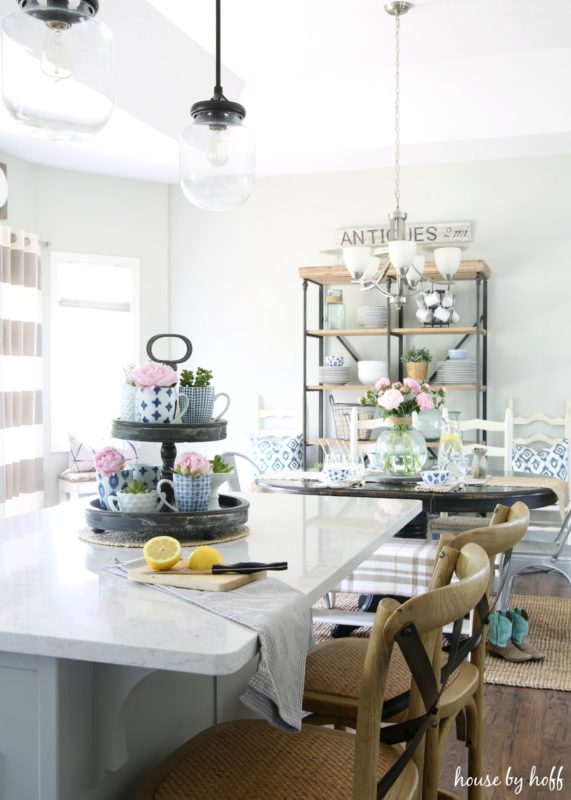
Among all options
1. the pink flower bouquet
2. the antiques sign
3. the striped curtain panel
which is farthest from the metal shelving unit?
the striped curtain panel

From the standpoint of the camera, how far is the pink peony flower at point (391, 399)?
379 centimetres

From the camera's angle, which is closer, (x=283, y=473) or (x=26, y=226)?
(x=283, y=473)

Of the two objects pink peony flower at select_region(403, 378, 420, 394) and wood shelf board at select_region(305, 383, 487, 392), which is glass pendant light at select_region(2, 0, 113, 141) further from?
wood shelf board at select_region(305, 383, 487, 392)

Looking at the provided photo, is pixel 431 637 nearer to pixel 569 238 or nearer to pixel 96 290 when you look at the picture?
pixel 569 238

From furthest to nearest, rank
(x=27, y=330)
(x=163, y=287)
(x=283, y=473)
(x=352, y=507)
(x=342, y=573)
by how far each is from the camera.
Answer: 1. (x=163, y=287)
2. (x=27, y=330)
3. (x=283, y=473)
4. (x=352, y=507)
5. (x=342, y=573)

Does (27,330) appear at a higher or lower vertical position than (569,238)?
lower

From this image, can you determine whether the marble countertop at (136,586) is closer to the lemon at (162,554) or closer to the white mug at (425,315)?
the lemon at (162,554)

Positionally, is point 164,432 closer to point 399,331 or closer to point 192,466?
point 192,466

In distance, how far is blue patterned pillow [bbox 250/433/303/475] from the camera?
19.2 feet

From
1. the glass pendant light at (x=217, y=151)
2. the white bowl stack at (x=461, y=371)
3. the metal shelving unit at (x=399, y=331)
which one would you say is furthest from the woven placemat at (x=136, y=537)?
the white bowl stack at (x=461, y=371)

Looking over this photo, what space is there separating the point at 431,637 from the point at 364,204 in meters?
4.99

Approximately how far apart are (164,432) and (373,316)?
13.0ft

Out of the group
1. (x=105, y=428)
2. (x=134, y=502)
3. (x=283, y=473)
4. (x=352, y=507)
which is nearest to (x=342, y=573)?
(x=134, y=502)

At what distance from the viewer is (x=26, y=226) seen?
19.1 feet
